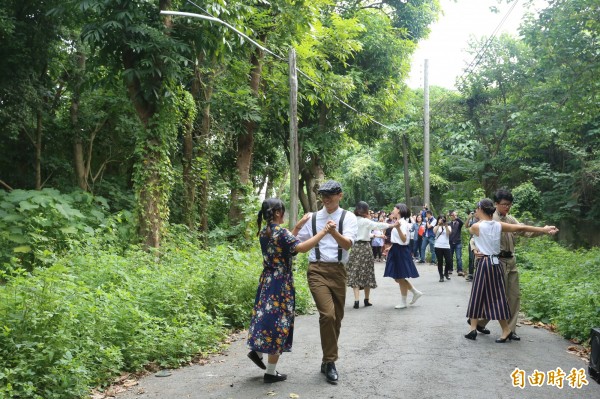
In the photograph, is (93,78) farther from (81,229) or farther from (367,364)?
(367,364)

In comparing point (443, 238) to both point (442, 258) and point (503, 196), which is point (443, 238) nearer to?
point (442, 258)

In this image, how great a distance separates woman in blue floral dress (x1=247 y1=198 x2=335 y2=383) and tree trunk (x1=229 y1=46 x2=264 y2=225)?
466 inches

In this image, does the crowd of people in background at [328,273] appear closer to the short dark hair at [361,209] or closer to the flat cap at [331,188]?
the flat cap at [331,188]

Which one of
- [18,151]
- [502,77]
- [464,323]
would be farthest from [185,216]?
[502,77]

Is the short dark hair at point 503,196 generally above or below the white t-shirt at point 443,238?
above

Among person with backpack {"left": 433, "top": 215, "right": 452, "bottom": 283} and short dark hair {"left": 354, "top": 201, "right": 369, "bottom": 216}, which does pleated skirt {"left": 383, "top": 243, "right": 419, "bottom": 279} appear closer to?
short dark hair {"left": 354, "top": 201, "right": 369, "bottom": 216}

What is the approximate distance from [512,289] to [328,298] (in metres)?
3.38

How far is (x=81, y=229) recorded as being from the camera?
40.1ft

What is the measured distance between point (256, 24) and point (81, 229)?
25.3 ft

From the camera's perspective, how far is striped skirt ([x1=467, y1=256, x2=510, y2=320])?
7.87 meters

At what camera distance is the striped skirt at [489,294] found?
7.87 metres

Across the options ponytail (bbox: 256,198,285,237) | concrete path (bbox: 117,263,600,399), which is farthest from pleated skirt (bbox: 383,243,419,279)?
ponytail (bbox: 256,198,285,237)

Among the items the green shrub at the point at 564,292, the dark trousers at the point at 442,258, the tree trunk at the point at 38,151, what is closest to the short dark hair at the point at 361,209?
the green shrub at the point at 564,292

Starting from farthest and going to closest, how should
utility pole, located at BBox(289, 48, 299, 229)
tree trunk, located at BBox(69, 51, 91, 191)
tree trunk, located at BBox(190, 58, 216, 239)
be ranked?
tree trunk, located at BBox(69, 51, 91, 191) → tree trunk, located at BBox(190, 58, 216, 239) → utility pole, located at BBox(289, 48, 299, 229)
